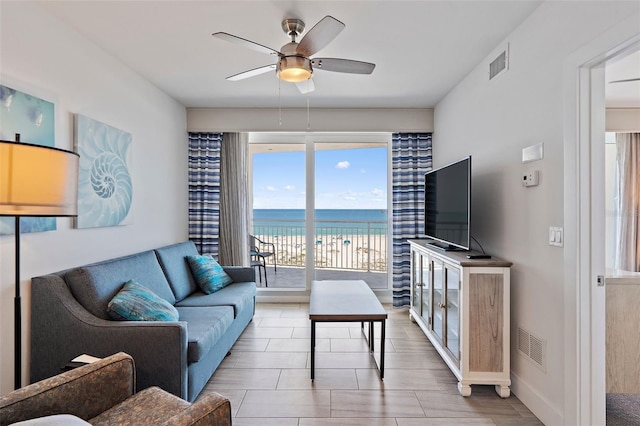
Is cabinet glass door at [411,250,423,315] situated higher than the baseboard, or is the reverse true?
cabinet glass door at [411,250,423,315]

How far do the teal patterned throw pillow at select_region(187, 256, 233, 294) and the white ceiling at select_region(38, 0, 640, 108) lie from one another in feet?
6.33

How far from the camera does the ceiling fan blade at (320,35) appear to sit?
6.29ft

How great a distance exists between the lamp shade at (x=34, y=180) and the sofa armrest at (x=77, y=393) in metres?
0.74

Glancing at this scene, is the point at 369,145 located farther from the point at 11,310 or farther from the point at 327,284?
the point at 11,310

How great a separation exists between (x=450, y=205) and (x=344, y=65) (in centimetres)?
158

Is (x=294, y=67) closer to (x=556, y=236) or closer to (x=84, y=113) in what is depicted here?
(x=84, y=113)

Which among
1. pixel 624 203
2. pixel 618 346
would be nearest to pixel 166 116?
pixel 618 346

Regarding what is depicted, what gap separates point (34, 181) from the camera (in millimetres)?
1517

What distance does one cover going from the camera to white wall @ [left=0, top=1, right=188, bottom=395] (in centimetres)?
202

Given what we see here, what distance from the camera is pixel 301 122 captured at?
4.57 m

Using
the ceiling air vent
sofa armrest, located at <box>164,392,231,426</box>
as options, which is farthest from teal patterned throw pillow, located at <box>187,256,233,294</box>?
the ceiling air vent

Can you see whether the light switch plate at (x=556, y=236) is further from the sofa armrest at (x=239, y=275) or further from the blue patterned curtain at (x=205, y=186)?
the blue patterned curtain at (x=205, y=186)

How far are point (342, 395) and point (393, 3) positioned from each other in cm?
271

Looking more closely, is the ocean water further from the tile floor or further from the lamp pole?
the lamp pole
